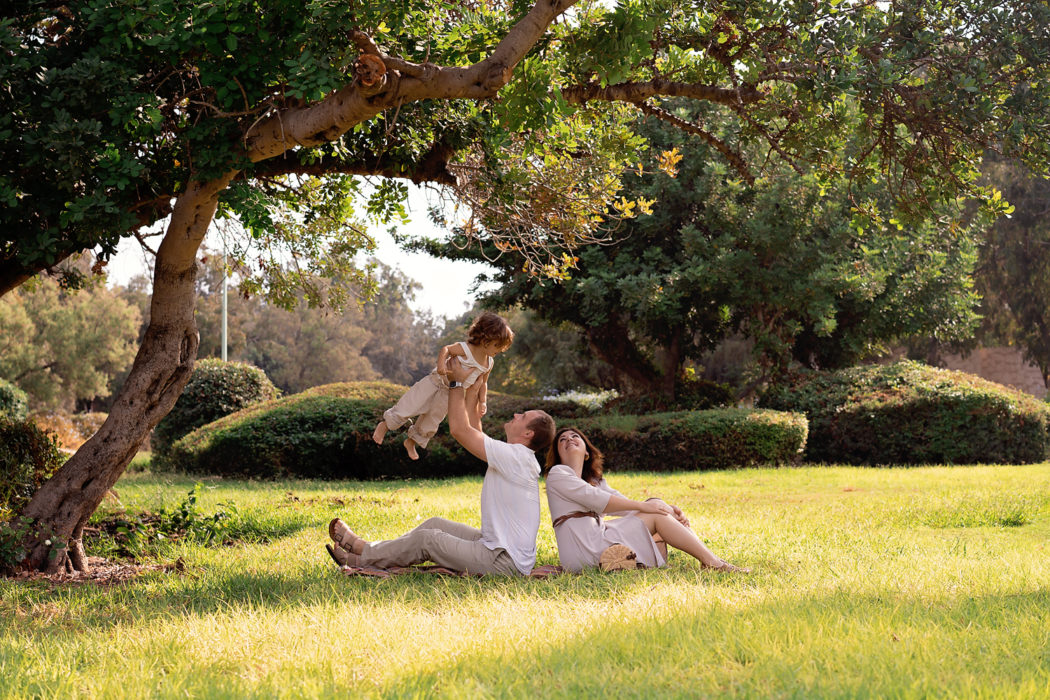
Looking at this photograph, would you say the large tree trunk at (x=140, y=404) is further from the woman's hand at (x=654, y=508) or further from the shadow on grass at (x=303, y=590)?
the woman's hand at (x=654, y=508)

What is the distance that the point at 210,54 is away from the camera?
5.69m

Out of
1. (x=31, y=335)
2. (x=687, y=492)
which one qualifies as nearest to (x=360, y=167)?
(x=687, y=492)

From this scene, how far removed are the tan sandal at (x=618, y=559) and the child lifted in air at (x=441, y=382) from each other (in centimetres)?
139

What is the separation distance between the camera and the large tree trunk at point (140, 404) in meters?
6.38

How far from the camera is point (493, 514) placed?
5.70 metres

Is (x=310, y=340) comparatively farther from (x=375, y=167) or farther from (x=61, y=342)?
(x=375, y=167)

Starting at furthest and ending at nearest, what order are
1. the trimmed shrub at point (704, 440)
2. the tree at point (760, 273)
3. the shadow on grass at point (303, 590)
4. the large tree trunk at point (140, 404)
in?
the tree at point (760, 273) < the trimmed shrub at point (704, 440) < the large tree trunk at point (140, 404) < the shadow on grass at point (303, 590)

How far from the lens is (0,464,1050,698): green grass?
10.5 ft

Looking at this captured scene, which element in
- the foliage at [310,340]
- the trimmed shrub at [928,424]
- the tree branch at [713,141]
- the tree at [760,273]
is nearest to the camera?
the tree branch at [713,141]

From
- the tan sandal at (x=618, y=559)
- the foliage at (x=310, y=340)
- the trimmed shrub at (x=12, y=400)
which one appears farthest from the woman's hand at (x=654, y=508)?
the foliage at (x=310, y=340)

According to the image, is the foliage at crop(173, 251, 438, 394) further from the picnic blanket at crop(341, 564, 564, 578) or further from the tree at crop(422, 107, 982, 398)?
the picnic blanket at crop(341, 564, 564, 578)

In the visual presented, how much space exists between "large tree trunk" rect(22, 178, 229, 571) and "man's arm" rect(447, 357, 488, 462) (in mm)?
2159

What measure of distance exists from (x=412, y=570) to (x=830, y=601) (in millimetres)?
2708

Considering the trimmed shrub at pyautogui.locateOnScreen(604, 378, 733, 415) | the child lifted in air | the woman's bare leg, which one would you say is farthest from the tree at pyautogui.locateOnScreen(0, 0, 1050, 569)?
the trimmed shrub at pyautogui.locateOnScreen(604, 378, 733, 415)
